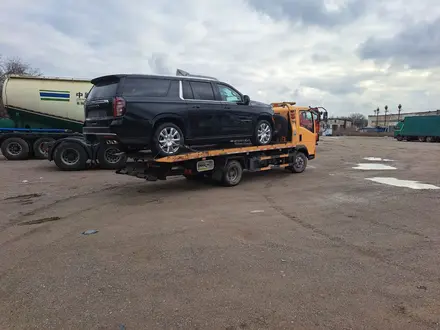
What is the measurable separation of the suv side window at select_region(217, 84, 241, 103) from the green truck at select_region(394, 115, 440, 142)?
41.8 m

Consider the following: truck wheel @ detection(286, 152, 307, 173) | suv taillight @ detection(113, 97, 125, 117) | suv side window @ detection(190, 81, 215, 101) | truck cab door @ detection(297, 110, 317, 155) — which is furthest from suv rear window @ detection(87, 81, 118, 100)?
truck wheel @ detection(286, 152, 307, 173)

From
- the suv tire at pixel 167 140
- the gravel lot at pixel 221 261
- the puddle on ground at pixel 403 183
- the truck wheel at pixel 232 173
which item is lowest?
the puddle on ground at pixel 403 183

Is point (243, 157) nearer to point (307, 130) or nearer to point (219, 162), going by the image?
point (219, 162)

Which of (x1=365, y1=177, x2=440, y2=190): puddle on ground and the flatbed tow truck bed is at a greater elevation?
the flatbed tow truck bed

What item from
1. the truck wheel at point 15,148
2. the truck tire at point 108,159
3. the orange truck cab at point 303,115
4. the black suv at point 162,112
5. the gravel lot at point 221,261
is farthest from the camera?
the truck wheel at point 15,148

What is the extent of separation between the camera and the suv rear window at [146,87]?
7727mm

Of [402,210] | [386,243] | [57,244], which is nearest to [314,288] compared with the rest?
[386,243]

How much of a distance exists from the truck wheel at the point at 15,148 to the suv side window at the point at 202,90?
36.2 ft

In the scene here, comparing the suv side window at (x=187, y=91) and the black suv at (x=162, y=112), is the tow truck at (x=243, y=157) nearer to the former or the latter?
the black suv at (x=162, y=112)

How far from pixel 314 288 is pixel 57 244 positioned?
11.8 feet

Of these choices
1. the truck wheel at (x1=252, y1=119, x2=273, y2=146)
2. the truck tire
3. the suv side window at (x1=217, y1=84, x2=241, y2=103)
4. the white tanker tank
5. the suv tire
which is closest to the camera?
the suv tire

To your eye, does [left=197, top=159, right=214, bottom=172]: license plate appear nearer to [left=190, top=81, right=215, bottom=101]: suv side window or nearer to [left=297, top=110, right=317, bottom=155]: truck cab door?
[left=190, top=81, right=215, bottom=101]: suv side window

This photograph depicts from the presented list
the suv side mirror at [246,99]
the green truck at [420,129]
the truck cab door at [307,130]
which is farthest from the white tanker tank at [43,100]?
the green truck at [420,129]

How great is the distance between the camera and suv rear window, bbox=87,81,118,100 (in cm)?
774
